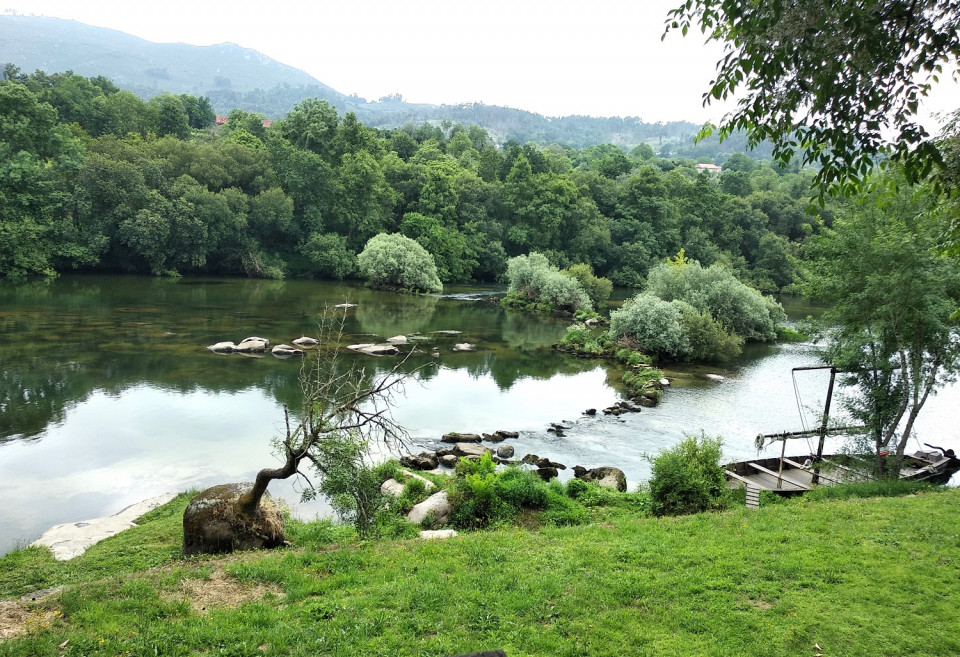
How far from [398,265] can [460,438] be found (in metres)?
39.9

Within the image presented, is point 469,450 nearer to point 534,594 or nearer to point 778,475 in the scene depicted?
point 778,475

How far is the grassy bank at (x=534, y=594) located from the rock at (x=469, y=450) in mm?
8246

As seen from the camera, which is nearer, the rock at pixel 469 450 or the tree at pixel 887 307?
the tree at pixel 887 307

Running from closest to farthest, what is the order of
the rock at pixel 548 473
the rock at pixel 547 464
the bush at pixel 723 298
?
1. the rock at pixel 548 473
2. the rock at pixel 547 464
3. the bush at pixel 723 298

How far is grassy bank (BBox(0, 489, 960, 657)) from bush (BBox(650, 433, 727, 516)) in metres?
2.39

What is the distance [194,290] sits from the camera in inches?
1981

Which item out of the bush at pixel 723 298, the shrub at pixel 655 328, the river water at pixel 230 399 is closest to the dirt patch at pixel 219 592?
the river water at pixel 230 399

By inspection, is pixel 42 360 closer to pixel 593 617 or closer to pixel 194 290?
pixel 194 290

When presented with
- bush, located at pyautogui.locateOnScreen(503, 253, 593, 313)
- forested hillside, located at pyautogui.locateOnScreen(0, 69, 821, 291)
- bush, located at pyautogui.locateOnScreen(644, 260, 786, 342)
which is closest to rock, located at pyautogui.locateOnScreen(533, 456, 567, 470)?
bush, located at pyautogui.locateOnScreen(644, 260, 786, 342)

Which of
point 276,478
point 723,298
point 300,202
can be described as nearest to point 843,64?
point 276,478

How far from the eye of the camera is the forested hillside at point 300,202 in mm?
52781

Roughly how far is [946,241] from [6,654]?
14421 mm

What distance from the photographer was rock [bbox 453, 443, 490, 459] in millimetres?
19672

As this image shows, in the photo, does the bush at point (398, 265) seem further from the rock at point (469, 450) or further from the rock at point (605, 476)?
the rock at point (605, 476)
